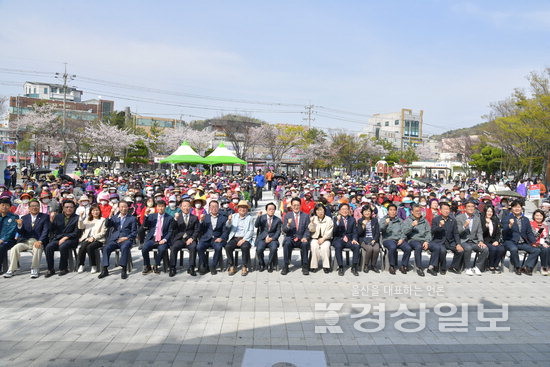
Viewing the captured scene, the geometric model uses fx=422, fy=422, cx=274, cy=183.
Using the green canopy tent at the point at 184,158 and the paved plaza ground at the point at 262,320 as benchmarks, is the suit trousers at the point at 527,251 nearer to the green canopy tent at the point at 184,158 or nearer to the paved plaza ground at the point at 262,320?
the paved plaza ground at the point at 262,320

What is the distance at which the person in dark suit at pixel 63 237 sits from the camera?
764 cm

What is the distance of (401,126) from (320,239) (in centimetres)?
10601

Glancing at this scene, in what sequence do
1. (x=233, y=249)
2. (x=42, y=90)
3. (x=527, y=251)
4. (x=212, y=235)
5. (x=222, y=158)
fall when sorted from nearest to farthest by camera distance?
(x=233, y=249), (x=212, y=235), (x=527, y=251), (x=222, y=158), (x=42, y=90)

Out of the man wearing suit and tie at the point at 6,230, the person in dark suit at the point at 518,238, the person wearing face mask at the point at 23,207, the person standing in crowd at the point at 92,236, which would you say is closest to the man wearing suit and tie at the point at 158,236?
the person standing in crowd at the point at 92,236

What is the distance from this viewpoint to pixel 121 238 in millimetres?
7871

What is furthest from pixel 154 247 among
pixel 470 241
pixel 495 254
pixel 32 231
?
pixel 495 254

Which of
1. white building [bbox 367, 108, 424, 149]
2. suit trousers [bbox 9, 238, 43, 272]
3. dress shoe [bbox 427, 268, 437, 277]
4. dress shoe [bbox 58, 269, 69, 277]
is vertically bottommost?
dress shoe [bbox 58, 269, 69, 277]

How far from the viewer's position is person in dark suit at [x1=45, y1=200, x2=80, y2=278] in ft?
25.1

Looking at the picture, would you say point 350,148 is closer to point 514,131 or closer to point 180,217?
point 514,131

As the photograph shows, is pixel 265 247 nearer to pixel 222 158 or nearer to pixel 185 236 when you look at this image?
pixel 185 236

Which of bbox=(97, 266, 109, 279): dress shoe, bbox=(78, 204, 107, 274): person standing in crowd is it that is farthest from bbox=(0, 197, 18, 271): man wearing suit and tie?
bbox=(97, 266, 109, 279): dress shoe

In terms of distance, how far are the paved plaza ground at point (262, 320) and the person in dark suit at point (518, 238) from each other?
0.54 m

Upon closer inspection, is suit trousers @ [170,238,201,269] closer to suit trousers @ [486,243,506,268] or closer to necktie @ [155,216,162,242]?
necktie @ [155,216,162,242]

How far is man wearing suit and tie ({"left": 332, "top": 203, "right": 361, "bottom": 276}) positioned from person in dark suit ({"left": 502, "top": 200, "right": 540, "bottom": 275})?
122 inches
